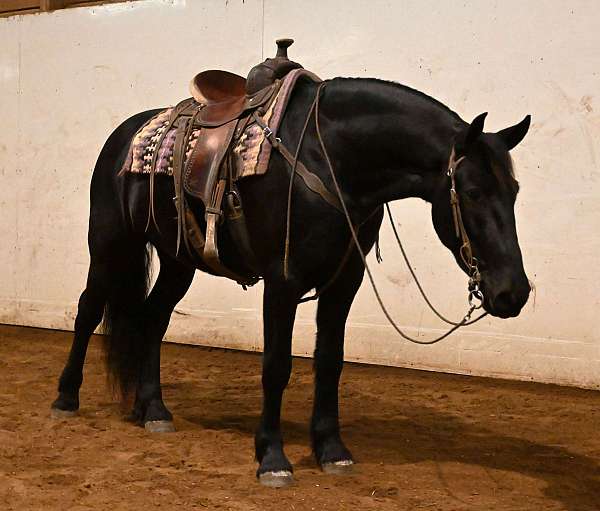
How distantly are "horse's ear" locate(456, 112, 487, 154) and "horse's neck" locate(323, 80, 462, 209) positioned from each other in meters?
0.11

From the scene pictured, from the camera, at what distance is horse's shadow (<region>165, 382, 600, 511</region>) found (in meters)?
2.73

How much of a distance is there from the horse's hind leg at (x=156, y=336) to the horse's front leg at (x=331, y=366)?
2.46ft

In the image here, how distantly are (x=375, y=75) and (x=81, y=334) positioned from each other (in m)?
2.33

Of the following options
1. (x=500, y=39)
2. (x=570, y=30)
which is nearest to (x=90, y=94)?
(x=500, y=39)

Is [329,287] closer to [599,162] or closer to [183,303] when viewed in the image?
[599,162]

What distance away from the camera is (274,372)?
2.66 meters

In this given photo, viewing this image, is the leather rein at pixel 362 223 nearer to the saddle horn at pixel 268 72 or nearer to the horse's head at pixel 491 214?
the horse's head at pixel 491 214

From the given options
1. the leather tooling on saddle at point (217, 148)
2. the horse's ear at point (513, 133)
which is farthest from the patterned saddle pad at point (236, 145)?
the horse's ear at point (513, 133)

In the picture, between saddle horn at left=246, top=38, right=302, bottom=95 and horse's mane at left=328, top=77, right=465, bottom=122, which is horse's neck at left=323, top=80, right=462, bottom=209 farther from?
saddle horn at left=246, top=38, right=302, bottom=95

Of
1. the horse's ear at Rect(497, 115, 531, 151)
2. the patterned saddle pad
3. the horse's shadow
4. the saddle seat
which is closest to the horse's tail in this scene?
the horse's shadow

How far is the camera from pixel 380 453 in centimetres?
301

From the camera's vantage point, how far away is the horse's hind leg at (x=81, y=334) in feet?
11.4

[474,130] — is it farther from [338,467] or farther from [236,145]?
[338,467]

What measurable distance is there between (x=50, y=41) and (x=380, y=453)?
13.9ft
